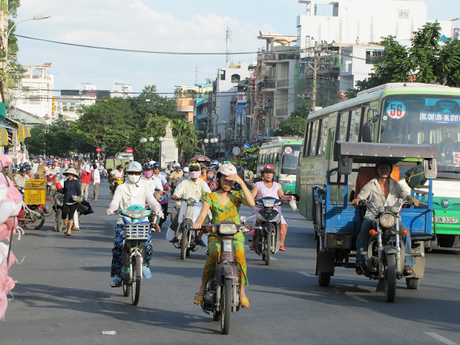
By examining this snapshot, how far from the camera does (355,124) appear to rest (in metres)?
14.9

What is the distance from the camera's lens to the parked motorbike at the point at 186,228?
11867 mm

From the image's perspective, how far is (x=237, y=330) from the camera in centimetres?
623

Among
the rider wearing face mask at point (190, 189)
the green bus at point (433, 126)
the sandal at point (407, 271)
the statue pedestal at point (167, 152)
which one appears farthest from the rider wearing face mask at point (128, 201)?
the statue pedestal at point (167, 152)

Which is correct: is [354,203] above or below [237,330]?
above

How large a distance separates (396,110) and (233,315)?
24.3 feet

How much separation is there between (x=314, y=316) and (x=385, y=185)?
2.38 meters

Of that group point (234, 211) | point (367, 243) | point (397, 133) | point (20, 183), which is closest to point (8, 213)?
point (234, 211)

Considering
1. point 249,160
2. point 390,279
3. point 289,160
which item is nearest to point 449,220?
point 390,279

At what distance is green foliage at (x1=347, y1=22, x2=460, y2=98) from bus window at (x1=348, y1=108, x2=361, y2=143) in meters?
9.59

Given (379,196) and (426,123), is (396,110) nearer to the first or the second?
(426,123)

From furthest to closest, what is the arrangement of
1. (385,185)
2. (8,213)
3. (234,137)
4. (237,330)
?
(234,137) < (385,185) < (237,330) < (8,213)

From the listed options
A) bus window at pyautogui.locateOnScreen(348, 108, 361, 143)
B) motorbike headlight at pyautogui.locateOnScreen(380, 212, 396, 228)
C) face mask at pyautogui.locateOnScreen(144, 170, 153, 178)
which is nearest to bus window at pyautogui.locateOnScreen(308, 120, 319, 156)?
bus window at pyautogui.locateOnScreen(348, 108, 361, 143)

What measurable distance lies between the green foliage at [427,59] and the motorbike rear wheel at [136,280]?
18603 mm

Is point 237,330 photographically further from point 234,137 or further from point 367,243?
point 234,137
